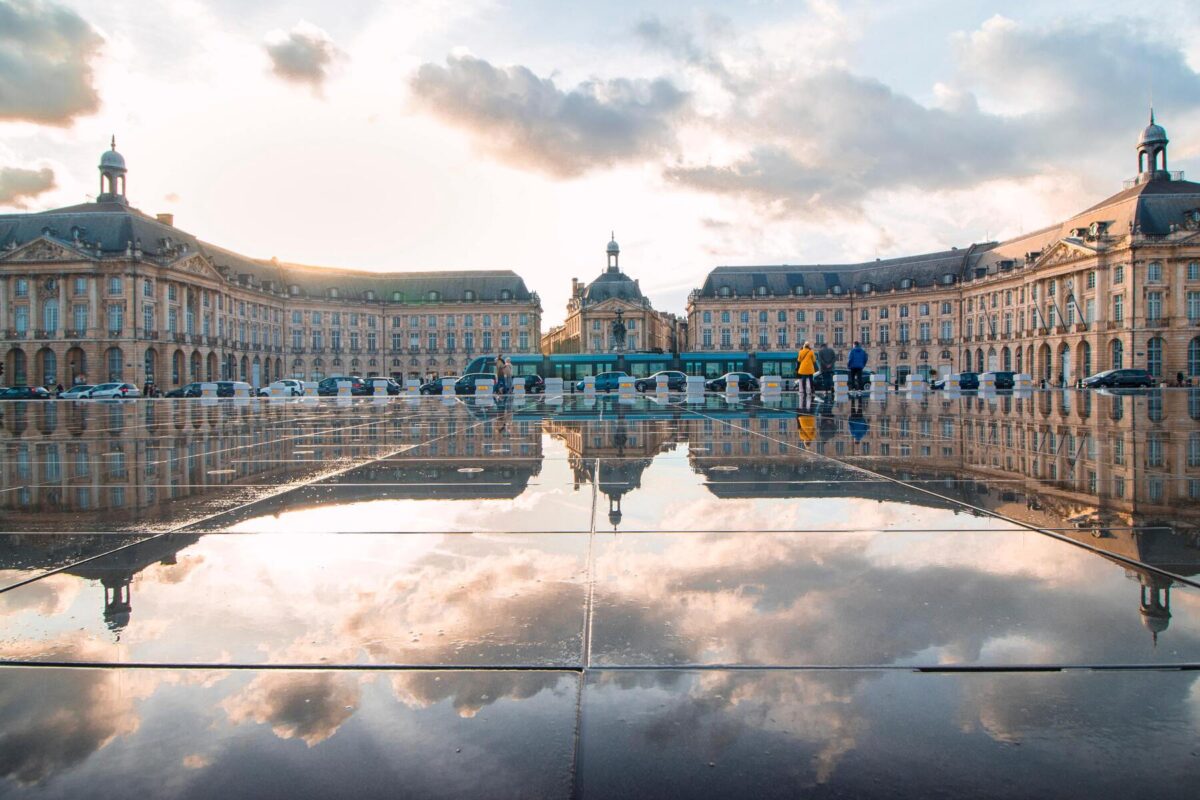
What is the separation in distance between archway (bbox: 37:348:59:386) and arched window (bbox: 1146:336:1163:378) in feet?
310

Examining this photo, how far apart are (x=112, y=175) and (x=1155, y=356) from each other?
9698 cm

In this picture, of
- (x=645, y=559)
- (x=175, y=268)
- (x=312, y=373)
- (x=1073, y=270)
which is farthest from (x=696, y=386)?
(x=312, y=373)

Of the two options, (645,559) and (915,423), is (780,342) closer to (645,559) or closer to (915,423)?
(915,423)

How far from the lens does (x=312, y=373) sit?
9306 cm

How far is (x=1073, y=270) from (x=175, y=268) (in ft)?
271

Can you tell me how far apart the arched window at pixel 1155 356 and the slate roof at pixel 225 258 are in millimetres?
67635

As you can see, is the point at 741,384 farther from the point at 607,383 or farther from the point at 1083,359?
the point at 1083,359

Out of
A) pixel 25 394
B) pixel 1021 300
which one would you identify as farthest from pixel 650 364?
pixel 25 394

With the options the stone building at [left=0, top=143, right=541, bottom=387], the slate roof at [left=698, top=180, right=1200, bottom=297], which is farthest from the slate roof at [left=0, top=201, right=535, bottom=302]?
the slate roof at [left=698, top=180, right=1200, bottom=297]

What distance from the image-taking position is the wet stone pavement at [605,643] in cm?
173

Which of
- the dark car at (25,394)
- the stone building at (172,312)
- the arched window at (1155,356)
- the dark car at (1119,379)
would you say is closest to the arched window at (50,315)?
the stone building at (172,312)

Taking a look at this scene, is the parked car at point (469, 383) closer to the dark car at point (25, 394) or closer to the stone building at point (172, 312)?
the dark car at point (25, 394)

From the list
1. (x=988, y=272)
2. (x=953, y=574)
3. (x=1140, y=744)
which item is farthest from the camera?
(x=988, y=272)

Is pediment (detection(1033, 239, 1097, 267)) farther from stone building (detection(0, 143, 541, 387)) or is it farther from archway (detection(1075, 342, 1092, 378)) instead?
stone building (detection(0, 143, 541, 387))
